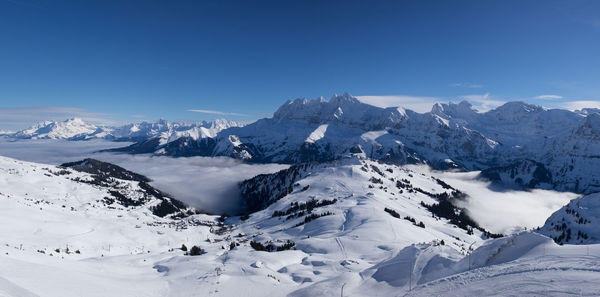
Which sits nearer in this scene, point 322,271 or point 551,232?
point 322,271

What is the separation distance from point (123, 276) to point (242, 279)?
1276 centimetres

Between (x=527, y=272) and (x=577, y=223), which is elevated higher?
(x=527, y=272)

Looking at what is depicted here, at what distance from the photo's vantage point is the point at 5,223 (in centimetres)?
6481

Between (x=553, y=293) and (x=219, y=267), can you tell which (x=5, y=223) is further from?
(x=553, y=293)

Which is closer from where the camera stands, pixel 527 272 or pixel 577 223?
pixel 527 272

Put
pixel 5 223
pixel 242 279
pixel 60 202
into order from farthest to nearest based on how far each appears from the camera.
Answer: pixel 60 202, pixel 5 223, pixel 242 279

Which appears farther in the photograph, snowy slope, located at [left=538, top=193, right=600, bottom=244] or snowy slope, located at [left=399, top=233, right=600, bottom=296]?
snowy slope, located at [left=538, top=193, right=600, bottom=244]

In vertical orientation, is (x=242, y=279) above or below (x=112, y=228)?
above

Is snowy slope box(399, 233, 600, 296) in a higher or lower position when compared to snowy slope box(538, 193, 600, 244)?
higher

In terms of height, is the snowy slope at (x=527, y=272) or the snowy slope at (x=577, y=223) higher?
the snowy slope at (x=527, y=272)

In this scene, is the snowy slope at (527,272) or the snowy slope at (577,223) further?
the snowy slope at (577,223)

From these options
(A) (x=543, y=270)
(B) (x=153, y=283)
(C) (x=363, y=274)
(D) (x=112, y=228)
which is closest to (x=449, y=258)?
(C) (x=363, y=274)

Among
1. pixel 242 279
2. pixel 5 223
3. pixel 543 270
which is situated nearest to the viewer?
pixel 543 270

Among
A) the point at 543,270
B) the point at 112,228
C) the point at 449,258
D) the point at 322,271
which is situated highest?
the point at 543,270
